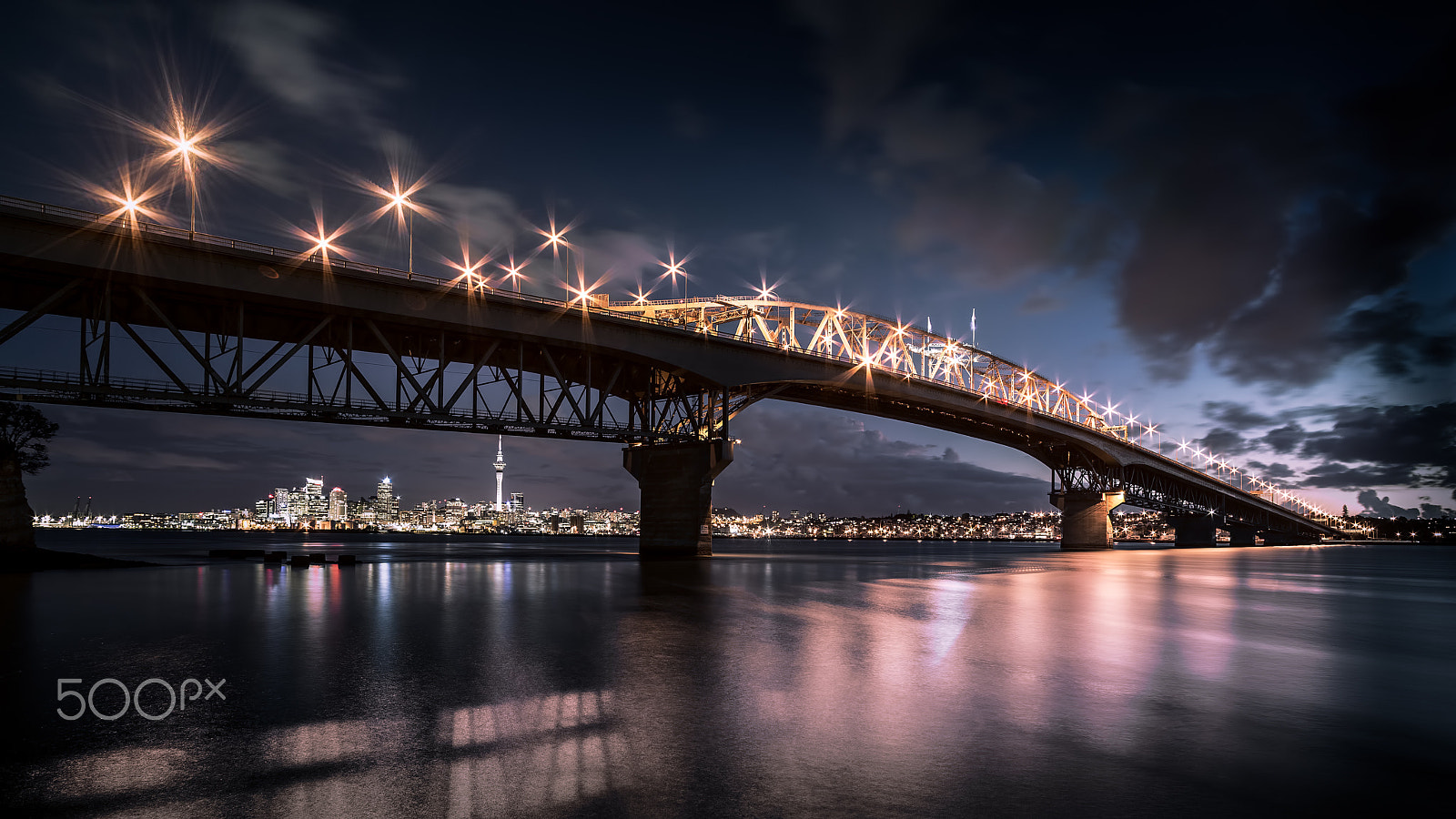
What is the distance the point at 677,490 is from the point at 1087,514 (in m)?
81.6

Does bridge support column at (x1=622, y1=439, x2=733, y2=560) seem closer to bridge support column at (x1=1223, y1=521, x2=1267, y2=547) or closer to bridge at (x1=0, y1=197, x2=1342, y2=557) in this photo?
bridge at (x1=0, y1=197, x2=1342, y2=557)

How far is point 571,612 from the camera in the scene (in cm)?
2230

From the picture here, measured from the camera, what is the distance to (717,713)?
10.2m

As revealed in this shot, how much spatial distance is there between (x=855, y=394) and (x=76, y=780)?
69.6 metres

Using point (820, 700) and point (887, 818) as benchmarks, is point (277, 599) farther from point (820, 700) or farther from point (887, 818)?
point (887, 818)

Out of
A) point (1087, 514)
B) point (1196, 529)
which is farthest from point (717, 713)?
point (1196, 529)

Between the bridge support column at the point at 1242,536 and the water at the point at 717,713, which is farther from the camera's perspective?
the bridge support column at the point at 1242,536

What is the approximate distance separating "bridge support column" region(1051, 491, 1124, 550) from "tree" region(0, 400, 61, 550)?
366 feet

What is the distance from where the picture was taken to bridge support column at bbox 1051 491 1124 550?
111188mm

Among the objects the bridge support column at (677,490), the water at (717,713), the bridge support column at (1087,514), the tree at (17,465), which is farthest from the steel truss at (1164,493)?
the tree at (17,465)

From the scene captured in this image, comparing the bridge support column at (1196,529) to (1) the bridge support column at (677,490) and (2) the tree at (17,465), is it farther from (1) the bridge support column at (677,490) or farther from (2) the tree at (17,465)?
(2) the tree at (17,465)

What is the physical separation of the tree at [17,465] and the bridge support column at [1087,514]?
112m

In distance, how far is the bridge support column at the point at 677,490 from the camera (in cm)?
5384

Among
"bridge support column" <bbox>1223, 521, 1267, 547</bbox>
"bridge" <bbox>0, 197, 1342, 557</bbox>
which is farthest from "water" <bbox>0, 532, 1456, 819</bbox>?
"bridge support column" <bbox>1223, 521, 1267, 547</bbox>
